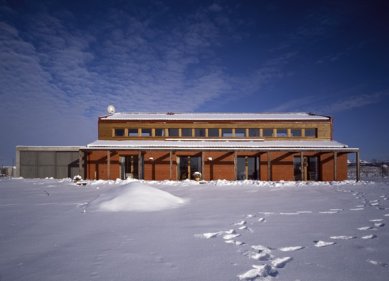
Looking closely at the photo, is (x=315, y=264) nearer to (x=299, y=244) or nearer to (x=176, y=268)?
(x=299, y=244)

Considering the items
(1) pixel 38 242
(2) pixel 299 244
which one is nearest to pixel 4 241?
(1) pixel 38 242

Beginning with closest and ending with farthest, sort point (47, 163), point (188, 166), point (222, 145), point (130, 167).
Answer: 1. point (222, 145)
2. point (188, 166)
3. point (130, 167)
4. point (47, 163)

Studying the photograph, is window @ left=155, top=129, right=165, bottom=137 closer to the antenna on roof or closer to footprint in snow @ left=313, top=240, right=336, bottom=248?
the antenna on roof

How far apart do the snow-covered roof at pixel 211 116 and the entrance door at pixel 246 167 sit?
4.02 meters

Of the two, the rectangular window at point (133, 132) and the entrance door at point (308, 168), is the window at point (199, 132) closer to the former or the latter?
the rectangular window at point (133, 132)

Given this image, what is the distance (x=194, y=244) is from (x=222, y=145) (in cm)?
1804

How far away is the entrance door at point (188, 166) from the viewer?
75.3ft

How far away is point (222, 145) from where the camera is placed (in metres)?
22.3

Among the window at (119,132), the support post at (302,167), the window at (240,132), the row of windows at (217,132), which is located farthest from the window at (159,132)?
the support post at (302,167)

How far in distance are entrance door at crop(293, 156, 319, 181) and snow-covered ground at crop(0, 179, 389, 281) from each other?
15.4m

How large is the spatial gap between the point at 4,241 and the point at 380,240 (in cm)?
664

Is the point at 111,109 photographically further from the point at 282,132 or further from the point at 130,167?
the point at 282,132

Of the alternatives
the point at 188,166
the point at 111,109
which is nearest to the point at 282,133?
the point at 188,166

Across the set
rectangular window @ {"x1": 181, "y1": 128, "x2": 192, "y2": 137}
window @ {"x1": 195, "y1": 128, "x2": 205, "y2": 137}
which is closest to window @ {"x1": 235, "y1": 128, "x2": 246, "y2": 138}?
window @ {"x1": 195, "y1": 128, "x2": 205, "y2": 137}
